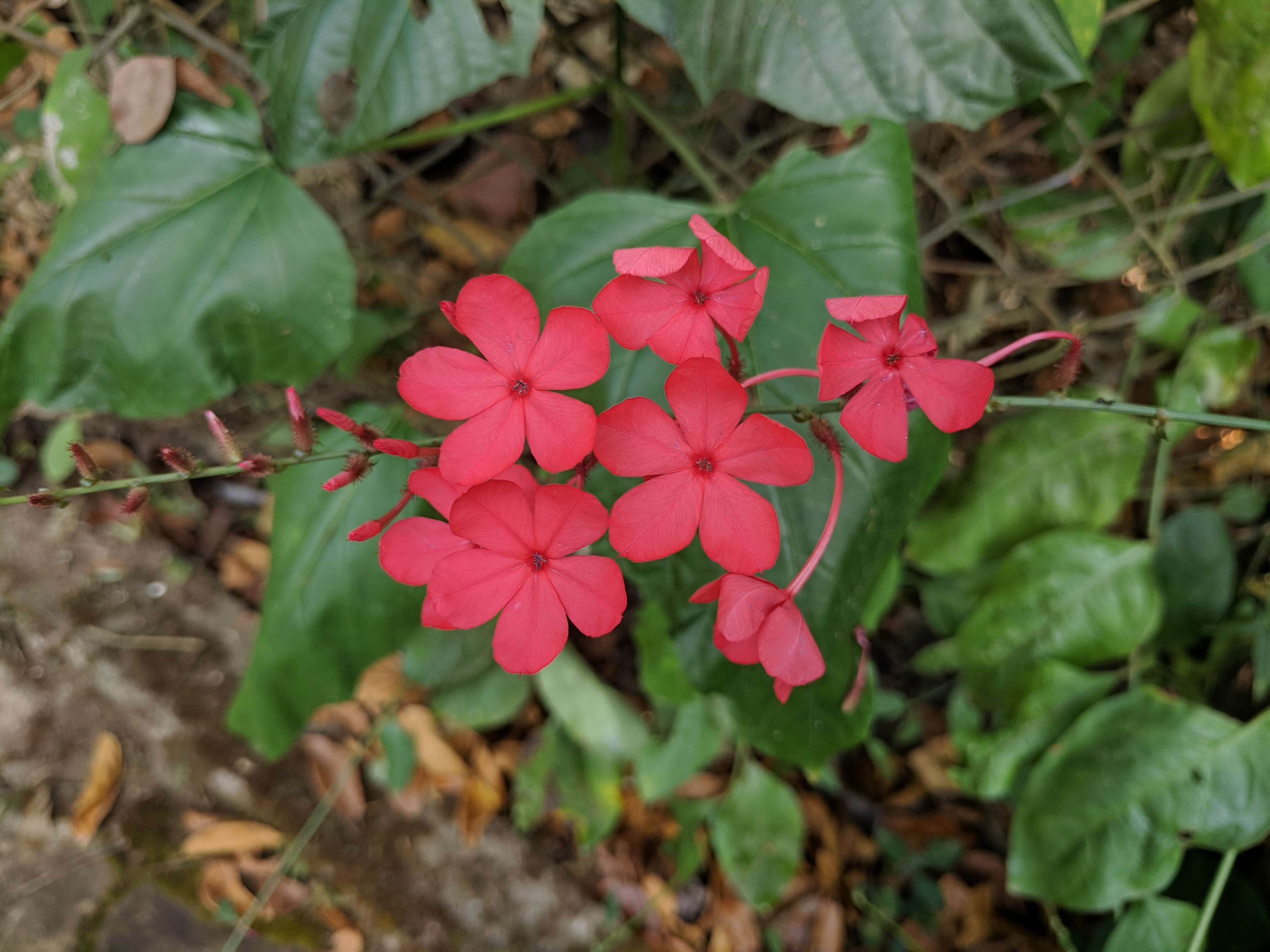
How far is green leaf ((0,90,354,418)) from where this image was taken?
1.22 m

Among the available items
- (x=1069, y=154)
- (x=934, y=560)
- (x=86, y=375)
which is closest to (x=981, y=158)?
(x=1069, y=154)

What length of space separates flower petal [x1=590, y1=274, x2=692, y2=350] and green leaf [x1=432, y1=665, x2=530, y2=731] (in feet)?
4.19

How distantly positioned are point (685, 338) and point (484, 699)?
1387 millimetres

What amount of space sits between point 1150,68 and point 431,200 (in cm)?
183

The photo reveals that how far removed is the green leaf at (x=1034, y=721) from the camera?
1606 mm

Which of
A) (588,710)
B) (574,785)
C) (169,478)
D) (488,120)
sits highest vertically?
(488,120)

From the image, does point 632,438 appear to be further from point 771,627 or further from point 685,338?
point 771,627

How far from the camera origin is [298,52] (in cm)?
117

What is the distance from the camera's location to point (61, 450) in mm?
2035

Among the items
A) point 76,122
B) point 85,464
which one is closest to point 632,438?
point 85,464

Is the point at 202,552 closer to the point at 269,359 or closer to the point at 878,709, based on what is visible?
the point at 269,359

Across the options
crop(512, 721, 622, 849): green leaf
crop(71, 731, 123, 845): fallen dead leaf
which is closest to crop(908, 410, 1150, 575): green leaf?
crop(512, 721, 622, 849): green leaf

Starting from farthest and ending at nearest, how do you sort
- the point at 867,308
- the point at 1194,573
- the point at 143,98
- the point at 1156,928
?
the point at 1194,573 < the point at 1156,928 < the point at 143,98 < the point at 867,308

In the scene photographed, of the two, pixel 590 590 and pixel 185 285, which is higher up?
pixel 185 285
